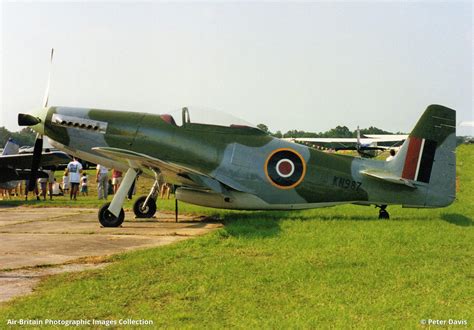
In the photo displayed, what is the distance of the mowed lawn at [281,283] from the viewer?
A: 13.6ft

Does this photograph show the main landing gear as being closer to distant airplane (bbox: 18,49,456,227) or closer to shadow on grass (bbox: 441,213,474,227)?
distant airplane (bbox: 18,49,456,227)

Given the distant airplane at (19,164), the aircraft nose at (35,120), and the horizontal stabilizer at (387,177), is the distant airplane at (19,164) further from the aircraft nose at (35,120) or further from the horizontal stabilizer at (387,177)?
the horizontal stabilizer at (387,177)

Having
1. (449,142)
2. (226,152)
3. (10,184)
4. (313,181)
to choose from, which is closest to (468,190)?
(449,142)

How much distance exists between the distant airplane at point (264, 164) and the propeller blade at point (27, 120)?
0.03m

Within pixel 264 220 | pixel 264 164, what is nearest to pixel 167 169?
pixel 264 164

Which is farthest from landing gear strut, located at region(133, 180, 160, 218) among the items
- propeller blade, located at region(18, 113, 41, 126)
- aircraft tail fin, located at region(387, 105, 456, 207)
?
aircraft tail fin, located at region(387, 105, 456, 207)

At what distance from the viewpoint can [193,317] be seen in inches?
163

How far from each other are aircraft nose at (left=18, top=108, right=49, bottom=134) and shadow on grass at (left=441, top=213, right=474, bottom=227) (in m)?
8.57

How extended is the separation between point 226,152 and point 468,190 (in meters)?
10.7

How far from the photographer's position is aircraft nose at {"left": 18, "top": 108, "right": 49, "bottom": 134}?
1070cm

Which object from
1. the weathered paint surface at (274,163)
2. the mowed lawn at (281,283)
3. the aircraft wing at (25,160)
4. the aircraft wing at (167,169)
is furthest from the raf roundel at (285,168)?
the aircraft wing at (25,160)

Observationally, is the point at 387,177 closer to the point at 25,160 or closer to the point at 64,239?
the point at 64,239

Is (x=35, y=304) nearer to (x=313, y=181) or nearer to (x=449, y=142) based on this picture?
(x=313, y=181)

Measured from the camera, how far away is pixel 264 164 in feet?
34.0
